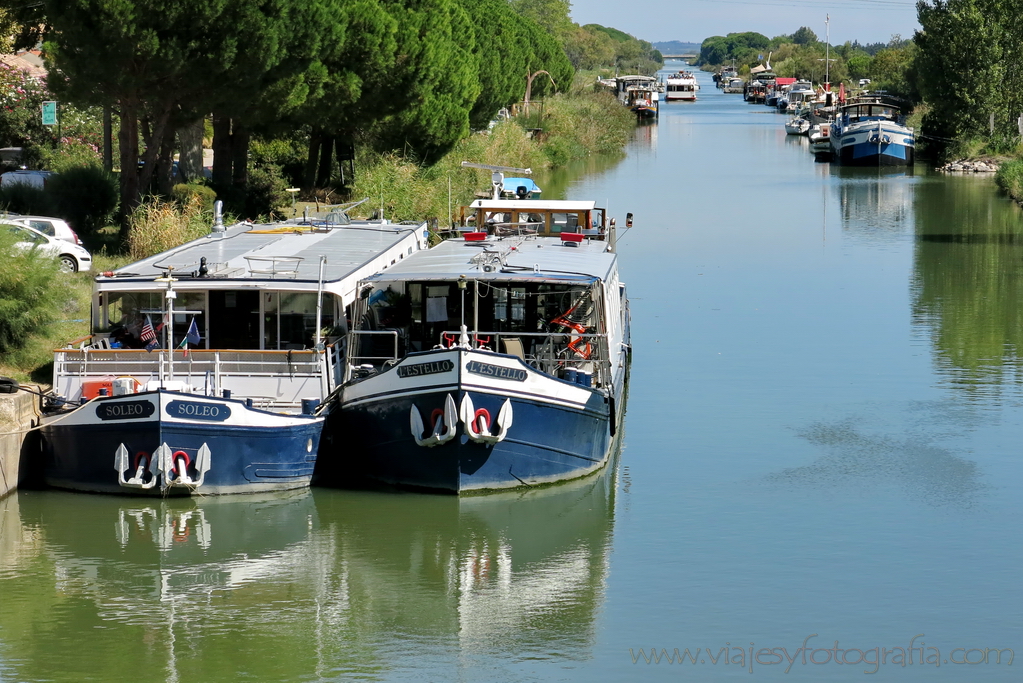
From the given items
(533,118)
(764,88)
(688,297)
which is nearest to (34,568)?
(688,297)

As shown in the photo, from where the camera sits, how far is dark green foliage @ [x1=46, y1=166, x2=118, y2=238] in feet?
116

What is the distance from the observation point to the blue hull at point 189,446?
17.5 m

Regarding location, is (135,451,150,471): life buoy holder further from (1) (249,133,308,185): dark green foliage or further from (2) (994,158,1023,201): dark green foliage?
(2) (994,158,1023,201): dark green foliage

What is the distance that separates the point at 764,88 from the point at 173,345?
166 m

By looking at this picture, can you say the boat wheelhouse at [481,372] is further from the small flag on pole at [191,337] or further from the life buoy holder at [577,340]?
the small flag on pole at [191,337]

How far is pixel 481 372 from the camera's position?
1753 centimetres

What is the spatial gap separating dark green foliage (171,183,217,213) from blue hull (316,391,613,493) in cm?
1623

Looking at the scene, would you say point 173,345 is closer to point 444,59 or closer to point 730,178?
point 444,59

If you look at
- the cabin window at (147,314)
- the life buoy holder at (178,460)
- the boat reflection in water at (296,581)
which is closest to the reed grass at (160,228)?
the cabin window at (147,314)

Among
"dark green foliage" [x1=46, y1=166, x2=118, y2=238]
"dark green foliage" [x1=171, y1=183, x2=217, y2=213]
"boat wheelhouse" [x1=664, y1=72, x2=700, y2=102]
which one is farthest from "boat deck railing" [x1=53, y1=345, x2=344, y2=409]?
"boat wheelhouse" [x1=664, y1=72, x2=700, y2=102]

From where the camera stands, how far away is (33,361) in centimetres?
2098

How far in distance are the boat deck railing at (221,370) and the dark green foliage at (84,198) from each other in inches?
668

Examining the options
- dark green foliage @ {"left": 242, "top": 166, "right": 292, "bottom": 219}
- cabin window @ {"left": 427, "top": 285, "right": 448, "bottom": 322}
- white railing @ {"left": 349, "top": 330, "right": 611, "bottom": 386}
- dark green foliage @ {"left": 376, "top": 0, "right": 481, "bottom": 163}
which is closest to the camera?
white railing @ {"left": 349, "top": 330, "right": 611, "bottom": 386}

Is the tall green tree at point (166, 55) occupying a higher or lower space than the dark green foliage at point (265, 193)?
higher
